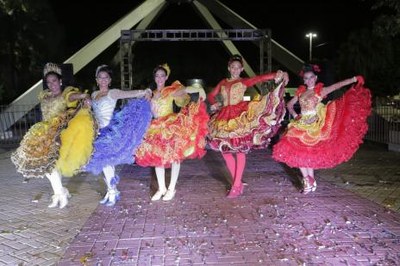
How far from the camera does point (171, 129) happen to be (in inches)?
240

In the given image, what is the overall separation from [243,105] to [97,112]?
210cm

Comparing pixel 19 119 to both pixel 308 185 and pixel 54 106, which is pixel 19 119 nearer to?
pixel 54 106

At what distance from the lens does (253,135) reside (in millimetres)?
6258

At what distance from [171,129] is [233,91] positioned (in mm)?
1111

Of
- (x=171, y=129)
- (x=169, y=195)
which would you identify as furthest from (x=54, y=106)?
(x=169, y=195)

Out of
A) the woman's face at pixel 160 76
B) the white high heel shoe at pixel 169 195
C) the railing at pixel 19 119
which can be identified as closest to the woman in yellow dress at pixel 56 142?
the woman's face at pixel 160 76

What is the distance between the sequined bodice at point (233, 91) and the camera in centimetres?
641

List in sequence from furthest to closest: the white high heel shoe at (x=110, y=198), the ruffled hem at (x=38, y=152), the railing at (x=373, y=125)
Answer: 1. the railing at (x=373, y=125)
2. the white high heel shoe at (x=110, y=198)
3. the ruffled hem at (x=38, y=152)

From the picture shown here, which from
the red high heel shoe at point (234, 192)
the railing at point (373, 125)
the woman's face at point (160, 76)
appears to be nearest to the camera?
the woman's face at point (160, 76)

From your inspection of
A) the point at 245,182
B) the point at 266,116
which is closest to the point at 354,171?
the point at 245,182

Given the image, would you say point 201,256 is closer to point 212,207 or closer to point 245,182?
point 212,207

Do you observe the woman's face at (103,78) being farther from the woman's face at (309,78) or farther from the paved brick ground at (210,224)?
the woman's face at (309,78)

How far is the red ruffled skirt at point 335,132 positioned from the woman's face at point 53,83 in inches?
139

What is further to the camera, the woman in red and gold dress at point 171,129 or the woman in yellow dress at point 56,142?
the woman in red and gold dress at point 171,129
